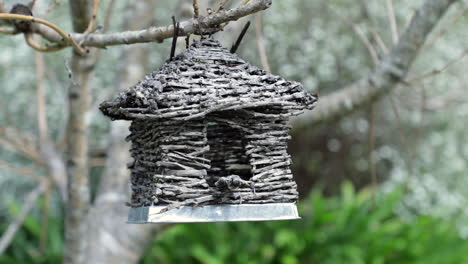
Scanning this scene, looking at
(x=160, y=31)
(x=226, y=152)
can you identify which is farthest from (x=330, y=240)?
(x=160, y=31)

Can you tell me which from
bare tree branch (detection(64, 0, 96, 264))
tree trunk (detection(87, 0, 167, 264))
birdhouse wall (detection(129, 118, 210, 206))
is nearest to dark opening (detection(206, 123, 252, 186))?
birdhouse wall (detection(129, 118, 210, 206))

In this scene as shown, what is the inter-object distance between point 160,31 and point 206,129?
0.76ft

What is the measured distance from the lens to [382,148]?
4789 millimetres

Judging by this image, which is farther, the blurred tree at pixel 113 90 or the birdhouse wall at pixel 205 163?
the blurred tree at pixel 113 90

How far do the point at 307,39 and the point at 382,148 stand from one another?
1115 mm

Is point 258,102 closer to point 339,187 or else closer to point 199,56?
point 199,56

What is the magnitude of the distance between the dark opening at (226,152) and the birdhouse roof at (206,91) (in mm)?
181

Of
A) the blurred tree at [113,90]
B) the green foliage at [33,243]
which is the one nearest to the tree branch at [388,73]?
the blurred tree at [113,90]

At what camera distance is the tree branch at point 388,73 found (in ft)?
7.43

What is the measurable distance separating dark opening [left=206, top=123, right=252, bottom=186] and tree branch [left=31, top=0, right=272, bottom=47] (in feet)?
0.90

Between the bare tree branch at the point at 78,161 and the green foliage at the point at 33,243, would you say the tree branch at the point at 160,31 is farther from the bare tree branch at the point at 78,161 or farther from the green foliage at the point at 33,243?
the green foliage at the point at 33,243

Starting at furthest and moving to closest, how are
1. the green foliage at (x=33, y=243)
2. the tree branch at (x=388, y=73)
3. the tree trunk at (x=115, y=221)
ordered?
the green foliage at (x=33, y=243), the tree trunk at (x=115, y=221), the tree branch at (x=388, y=73)

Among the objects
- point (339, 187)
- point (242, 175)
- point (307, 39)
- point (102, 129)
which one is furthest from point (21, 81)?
point (242, 175)

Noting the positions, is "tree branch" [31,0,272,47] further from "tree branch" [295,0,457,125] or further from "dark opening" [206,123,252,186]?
"tree branch" [295,0,457,125]
